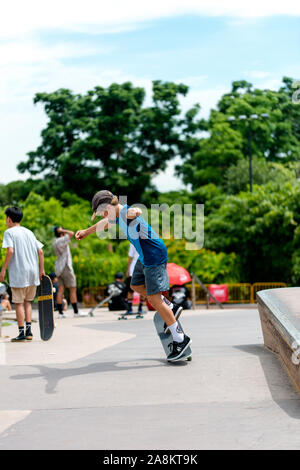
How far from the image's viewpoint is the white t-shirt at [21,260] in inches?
360

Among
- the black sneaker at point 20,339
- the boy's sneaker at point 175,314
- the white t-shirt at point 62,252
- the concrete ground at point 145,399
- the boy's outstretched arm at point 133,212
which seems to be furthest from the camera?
the white t-shirt at point 62,252

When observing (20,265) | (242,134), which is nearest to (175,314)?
(20,265)

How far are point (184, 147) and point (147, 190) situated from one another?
464cm

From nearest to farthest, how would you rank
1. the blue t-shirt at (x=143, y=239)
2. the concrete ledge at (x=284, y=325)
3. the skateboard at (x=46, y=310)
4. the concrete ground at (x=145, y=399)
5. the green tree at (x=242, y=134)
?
1. the concrete ground at (x=145, y=399)
2. the concrete ledge at (x=284, y=325)
3. the blue t-shirt at (x=143, y=239)
4. the skateboard at (x=46, y=310)
5. the green tree at (x=242, y=134)

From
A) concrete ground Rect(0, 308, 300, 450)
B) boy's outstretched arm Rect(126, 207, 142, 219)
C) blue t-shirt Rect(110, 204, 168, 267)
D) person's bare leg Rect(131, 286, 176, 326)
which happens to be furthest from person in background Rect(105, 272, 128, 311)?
boy's outstretched arm Rect(126, 207, 142, 219)

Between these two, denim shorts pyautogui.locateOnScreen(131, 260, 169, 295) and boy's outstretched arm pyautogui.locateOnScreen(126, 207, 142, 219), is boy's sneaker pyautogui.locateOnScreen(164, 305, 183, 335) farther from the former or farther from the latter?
boy's outstretched arm pyautogui.locateOnScreen(126, 207, 142, 219)

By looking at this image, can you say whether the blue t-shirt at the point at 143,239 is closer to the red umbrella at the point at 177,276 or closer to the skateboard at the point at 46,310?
the skateboard at the point at 46,310

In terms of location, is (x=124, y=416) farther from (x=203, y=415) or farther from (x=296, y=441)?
(x=296, y=441)

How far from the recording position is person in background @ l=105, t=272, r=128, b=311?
58.5 feet

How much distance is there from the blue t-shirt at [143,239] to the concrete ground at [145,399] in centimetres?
94

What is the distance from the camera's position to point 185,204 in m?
48.3

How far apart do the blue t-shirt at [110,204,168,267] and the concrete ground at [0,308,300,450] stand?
943 mm

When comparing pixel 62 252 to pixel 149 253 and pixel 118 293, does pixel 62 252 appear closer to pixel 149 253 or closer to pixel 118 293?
pixel 118 293


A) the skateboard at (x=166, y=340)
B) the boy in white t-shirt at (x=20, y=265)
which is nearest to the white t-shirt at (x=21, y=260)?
the boy in white t-shirt at (x=20, y=265)
